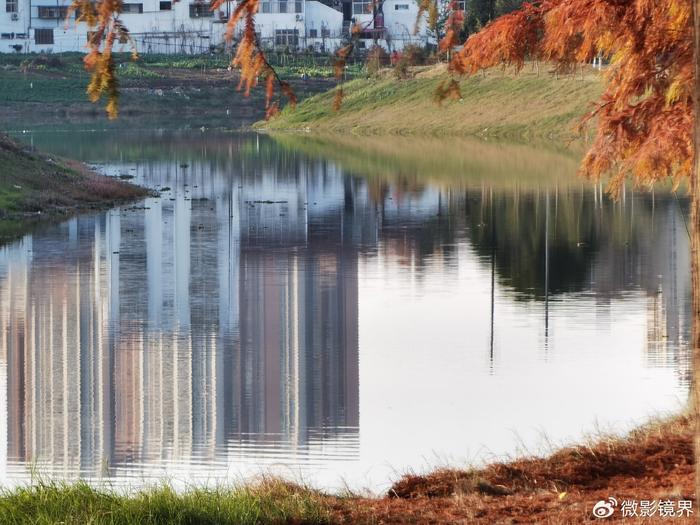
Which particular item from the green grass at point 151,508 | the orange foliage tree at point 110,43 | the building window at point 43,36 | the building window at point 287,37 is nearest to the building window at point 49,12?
the building window at point 43,36

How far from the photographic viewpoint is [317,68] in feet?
371

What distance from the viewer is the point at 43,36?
399 ft

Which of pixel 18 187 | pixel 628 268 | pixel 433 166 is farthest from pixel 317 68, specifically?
pixel 628 268

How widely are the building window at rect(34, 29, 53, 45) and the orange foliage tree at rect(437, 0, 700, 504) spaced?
108 m

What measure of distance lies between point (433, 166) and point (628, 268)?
30.9 meters

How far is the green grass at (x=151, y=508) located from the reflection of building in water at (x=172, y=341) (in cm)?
420

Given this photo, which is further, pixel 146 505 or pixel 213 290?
pixel 213 290

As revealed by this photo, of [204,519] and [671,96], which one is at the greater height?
[671,96]

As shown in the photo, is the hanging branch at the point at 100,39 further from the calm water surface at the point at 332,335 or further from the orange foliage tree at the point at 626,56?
the orange foliage tree at the point at 626,56

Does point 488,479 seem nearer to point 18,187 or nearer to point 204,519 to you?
point 204,519

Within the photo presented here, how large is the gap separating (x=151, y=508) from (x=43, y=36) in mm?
116395

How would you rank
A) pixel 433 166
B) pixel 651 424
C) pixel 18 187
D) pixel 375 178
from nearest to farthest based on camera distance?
pixel 651 424 < pixel 18 187 < pixel 375 178 < pixel 433 166

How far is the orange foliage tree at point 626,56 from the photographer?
50.7 ft

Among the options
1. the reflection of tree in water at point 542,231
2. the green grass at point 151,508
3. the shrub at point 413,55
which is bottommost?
the reflection of tree in water at point 542,231
